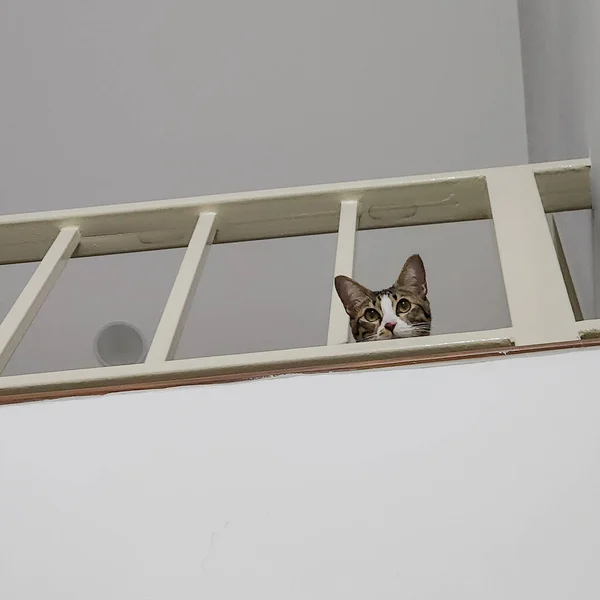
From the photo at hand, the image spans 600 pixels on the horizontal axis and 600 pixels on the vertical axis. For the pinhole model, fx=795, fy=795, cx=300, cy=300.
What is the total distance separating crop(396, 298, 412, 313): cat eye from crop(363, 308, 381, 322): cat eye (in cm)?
4

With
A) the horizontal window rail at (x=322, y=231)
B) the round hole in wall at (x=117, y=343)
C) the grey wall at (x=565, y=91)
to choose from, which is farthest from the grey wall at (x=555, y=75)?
the round hole in wall at (x=117, y=343)

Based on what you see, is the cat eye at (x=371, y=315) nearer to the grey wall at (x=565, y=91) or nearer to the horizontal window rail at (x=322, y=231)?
the horizontal window rail at (x=322, y=231)

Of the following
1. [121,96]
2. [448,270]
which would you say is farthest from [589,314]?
[121,96]

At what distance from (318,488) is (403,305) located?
718mm

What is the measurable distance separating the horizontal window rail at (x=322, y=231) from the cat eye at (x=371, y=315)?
0.64 feet

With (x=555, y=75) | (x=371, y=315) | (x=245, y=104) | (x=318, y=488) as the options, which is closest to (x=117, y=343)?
(x=245, y=104)

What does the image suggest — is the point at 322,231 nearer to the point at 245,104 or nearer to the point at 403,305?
the point at 403,305

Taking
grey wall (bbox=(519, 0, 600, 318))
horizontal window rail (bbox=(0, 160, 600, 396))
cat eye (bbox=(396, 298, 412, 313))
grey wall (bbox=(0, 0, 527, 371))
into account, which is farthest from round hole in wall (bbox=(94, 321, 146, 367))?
grey wall (bbox=(519, 0, 600, 318))

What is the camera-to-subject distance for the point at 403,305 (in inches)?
57.9

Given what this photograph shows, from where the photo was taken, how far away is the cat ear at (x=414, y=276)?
60.0 inches

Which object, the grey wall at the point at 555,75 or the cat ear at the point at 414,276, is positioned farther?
the cat ear at the point at 414,276

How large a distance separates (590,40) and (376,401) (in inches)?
24.8

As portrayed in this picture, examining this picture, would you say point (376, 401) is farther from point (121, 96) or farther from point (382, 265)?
point (121, 96)

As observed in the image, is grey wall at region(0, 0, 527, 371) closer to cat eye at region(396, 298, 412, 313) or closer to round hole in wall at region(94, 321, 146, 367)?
round hole in wall at region(94, 321, 146, 367)
